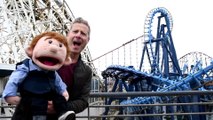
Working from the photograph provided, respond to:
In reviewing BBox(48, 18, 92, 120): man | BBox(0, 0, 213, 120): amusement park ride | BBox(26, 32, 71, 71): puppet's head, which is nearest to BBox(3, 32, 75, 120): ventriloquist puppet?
BBox(26, 32, 71, 71): puppet's head

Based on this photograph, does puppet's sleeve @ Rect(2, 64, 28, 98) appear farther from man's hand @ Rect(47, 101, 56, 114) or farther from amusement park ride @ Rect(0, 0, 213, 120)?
amusement park ride @ Rect(0, 0, 213, 120)

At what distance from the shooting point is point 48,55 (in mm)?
1962

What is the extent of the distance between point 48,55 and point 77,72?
1.21ft

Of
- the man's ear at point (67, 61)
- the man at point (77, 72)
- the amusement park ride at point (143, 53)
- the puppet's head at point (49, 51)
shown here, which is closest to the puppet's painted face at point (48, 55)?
the puppet's head at point (49, 51)

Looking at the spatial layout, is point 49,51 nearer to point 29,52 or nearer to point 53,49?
point 53,49

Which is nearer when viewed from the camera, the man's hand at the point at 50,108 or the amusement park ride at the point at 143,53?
the man's hand at the point at 50,108

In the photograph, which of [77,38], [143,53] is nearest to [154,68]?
[143,53]

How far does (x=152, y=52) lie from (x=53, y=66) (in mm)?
18633

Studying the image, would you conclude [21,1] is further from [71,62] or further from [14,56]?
[71,62]

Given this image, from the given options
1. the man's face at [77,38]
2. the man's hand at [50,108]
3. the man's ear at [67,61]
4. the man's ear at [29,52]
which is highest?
the man's face at [77,38]

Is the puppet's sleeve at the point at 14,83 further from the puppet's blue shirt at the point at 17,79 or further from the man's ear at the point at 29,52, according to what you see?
the man's ear at the point at 29,52

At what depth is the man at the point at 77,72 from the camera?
2246 millimetres

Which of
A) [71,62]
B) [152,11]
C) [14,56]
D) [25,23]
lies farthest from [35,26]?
[71,62]

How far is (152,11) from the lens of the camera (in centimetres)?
2114
